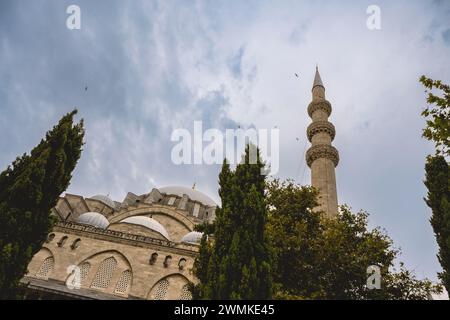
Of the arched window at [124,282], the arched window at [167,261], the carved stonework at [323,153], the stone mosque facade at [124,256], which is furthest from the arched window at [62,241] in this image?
the carved stonework at [323,153]

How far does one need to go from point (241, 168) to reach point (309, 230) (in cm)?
435

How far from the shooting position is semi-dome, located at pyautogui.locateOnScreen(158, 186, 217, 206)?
33.5 meters

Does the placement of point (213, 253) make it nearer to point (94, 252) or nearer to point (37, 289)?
point (37, 289)

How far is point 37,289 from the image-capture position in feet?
40.3

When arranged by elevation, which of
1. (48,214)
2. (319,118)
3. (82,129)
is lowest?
(48,214)

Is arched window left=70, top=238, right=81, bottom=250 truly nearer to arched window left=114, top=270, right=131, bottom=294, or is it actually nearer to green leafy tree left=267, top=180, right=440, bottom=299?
arched window left=114, top=270, right=131, bottom=294

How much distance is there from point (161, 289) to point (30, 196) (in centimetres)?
1185

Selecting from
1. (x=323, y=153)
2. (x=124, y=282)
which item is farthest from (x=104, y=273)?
(x=323, y=153)

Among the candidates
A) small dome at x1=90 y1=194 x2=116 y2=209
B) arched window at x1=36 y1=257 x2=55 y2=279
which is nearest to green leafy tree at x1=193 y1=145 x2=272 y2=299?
arched window at x1=36 y1=257 x2=55 y2=279

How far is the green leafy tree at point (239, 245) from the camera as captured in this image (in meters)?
7.80

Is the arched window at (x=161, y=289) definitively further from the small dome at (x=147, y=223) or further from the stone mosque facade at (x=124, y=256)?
the small dome at (x=147, y=223)

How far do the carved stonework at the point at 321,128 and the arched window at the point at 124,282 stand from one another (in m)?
16.7

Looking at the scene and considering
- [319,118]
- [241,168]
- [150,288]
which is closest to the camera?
[241,168]
